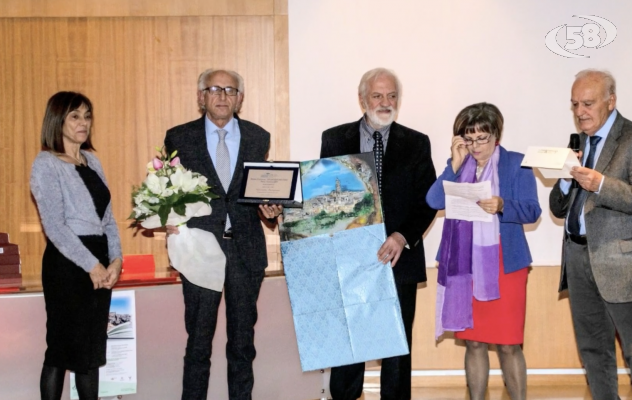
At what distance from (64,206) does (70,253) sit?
0.77 feet

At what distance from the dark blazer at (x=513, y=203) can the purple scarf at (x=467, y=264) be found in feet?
0.12

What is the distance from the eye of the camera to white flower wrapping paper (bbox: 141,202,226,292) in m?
3.65

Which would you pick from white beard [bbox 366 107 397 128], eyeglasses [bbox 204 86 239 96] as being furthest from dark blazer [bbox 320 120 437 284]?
eyeglasses [bbox 204 86 239 96]

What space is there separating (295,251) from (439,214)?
5.70 ft

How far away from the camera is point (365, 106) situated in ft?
12.9

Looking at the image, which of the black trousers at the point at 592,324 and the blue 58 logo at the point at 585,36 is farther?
the blue 58 logo at the point at 585,36

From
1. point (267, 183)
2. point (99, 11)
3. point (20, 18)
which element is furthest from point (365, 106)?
point (20, 18)

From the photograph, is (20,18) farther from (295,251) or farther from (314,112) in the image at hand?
(295,251)

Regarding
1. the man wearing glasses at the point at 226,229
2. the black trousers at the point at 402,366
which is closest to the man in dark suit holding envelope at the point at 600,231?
the black trousers at the point at 402,366

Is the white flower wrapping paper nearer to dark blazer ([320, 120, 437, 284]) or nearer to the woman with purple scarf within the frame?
dark blazer ([320, 120, 437, 284])

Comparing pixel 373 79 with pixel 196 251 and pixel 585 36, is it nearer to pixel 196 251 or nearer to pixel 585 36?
pixel 196 251

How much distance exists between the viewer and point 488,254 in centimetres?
365

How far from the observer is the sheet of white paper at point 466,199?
3.55 m

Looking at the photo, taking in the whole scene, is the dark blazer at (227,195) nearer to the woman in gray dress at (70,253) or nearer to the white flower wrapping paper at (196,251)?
the white flower wrapping paper at (196,251)
